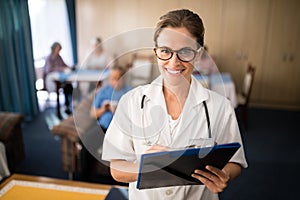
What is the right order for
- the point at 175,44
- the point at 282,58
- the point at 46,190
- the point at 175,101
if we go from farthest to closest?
the point at 282,58
the point at 46,190
the point at 175,101
the point at 175,44

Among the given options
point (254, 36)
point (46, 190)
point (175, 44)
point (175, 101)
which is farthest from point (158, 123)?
point (254, 36)

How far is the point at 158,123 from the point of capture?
611 millimetres

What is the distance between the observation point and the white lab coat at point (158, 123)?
0.61 meters

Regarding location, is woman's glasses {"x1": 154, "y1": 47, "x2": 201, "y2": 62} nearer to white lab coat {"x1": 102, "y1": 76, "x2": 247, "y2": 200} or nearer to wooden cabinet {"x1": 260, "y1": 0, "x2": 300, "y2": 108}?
white lab coat {"x1": 102, "y1": 76, "x2": 247, "y2": 200}

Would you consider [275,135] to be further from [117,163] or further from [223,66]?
[117,163]

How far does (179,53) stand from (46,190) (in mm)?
1069

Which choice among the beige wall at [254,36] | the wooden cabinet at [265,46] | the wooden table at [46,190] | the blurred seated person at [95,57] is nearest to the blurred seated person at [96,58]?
the blurred seated person at [95,57]

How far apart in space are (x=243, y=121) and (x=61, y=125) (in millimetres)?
1898

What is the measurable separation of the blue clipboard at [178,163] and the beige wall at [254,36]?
278cm

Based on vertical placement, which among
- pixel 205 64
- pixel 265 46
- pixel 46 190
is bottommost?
pixel 46 190

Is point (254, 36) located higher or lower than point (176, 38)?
lower

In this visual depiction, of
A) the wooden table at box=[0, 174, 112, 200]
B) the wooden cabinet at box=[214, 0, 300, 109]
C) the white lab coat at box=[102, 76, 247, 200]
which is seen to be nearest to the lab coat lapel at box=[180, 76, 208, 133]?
the white lab coat at box=[102, 76, 247, 200]

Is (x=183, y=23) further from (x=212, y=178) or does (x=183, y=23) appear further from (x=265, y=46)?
(x=265, y=46)

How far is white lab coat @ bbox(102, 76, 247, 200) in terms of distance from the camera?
0.61 meters
